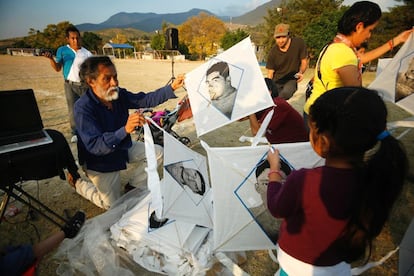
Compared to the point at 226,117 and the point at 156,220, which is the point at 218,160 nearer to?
the point at 226,117

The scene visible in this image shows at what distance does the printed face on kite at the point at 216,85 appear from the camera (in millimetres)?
1810

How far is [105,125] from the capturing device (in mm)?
2355

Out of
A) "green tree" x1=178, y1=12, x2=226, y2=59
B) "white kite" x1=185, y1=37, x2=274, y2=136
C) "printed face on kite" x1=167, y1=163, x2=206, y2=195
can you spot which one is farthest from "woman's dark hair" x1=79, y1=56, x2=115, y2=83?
"green tree" x1=178, y1=12, x2=226, y2=59

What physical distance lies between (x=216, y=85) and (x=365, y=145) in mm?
1199

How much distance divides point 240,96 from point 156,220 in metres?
1.24

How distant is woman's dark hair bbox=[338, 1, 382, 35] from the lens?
68.9 inches

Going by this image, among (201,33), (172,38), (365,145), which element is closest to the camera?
(365,145)

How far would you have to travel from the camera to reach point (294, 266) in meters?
1.16

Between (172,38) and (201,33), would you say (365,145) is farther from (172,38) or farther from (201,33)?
(201,33)

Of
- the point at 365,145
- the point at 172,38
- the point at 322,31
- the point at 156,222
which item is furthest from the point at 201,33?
the point at 365,145

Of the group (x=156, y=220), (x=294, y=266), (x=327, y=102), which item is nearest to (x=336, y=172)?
(x=327, y=102)

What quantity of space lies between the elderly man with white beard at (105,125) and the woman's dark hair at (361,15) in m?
1.52

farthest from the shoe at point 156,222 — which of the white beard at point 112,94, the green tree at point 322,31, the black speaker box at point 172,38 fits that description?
the green tree at point 322,31

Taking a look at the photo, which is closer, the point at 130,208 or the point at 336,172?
the point at 336,172
